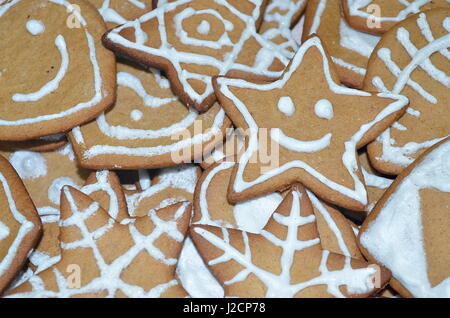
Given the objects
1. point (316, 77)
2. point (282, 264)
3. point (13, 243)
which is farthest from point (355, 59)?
point (13, 243)

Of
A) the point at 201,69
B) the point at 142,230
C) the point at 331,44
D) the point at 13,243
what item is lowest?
the point at 13,243

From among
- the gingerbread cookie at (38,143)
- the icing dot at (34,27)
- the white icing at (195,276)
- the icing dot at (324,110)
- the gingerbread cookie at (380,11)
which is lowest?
the white icing at (195,276)

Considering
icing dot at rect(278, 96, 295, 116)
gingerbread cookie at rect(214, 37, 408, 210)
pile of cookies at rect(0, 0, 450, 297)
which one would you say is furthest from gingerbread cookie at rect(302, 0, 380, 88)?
icing dot at rect(278, 96, 295, 116)

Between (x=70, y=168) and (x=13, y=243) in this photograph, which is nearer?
(x=13, y=243)

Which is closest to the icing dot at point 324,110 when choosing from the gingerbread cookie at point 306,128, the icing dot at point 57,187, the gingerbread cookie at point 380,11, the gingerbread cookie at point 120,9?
the gingerbread cookie at point 306,128

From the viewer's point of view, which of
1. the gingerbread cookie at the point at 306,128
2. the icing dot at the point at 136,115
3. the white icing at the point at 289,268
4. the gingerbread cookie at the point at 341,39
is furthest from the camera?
the gingerbread cookie at the point at 341,39

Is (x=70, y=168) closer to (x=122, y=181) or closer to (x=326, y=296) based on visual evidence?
(x=122, y=181)

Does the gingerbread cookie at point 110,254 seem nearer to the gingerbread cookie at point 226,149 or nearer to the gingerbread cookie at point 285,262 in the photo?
the gingerbread cookie at point 285,262
